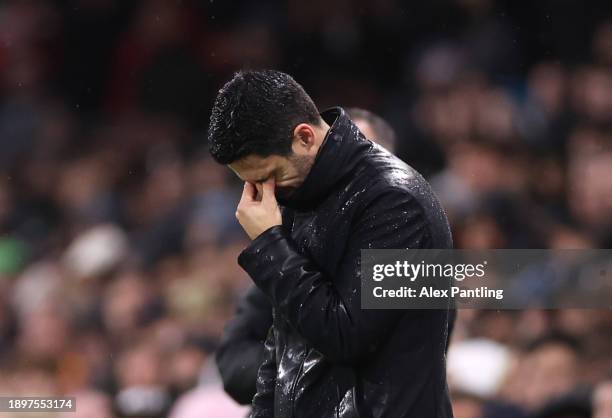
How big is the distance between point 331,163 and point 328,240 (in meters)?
0.14

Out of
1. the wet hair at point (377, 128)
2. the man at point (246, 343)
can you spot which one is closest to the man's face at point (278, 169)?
the man at point (246, 343)

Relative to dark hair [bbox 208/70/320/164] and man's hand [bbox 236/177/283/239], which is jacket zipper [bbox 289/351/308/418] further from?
dark hair [bbox 208/70/320/164]

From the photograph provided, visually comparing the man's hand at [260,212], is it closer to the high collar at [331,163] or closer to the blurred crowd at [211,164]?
the high collar at [331,163]

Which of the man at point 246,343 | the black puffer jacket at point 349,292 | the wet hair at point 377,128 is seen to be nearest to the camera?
the black puffer jacket at point 349,292

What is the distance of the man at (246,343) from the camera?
2932 millimetres

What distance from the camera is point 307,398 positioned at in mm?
2373

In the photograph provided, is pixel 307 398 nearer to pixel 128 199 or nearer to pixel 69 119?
pixel 128 199

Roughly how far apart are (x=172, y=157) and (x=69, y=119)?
1054 millimetres

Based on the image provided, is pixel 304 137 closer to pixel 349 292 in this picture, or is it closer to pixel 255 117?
pixel 255 117

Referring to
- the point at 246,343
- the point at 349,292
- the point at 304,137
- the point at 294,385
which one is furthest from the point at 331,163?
→ the point at 246,343

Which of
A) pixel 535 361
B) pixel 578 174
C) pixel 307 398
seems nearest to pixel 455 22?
pixel 578 174

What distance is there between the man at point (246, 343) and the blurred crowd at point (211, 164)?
2.80 feet

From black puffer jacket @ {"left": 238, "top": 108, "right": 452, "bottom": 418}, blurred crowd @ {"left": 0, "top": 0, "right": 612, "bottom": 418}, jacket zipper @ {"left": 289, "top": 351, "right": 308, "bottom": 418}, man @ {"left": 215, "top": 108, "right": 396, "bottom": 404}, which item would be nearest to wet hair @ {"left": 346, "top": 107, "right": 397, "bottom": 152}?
man @ {"left": 215, "top": 108, "right": 396, "bottom": 404}

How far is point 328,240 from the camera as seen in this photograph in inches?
93.0
